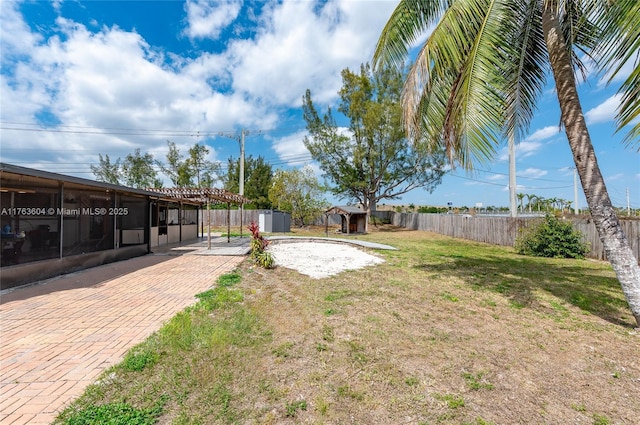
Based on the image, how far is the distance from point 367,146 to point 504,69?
20.3 metres

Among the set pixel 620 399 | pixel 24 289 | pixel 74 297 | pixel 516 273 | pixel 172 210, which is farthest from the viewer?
pixel 172 210

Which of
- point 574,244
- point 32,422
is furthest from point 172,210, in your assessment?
point 574,244

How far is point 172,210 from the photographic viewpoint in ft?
46.0

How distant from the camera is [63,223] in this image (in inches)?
271

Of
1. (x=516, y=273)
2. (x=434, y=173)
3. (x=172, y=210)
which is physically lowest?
(x=516, y=273)

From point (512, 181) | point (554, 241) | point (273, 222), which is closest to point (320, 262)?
point (554, 241)

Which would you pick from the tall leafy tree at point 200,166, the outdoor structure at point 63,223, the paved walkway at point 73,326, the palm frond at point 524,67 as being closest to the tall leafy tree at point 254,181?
the tall leafy tree at point 200,166

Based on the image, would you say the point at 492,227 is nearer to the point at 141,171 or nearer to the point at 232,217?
the point at 232,217

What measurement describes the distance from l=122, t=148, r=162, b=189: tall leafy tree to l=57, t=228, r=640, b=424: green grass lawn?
30071mm

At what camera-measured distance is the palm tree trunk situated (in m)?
3.76

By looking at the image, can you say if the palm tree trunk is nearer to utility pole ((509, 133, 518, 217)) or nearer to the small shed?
utility pole ((509, 133, 518, 217))

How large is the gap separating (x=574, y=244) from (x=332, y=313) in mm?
11001

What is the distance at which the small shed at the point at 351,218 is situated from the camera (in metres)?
21.3

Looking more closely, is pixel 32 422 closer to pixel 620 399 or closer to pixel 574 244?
pixel 620 399
